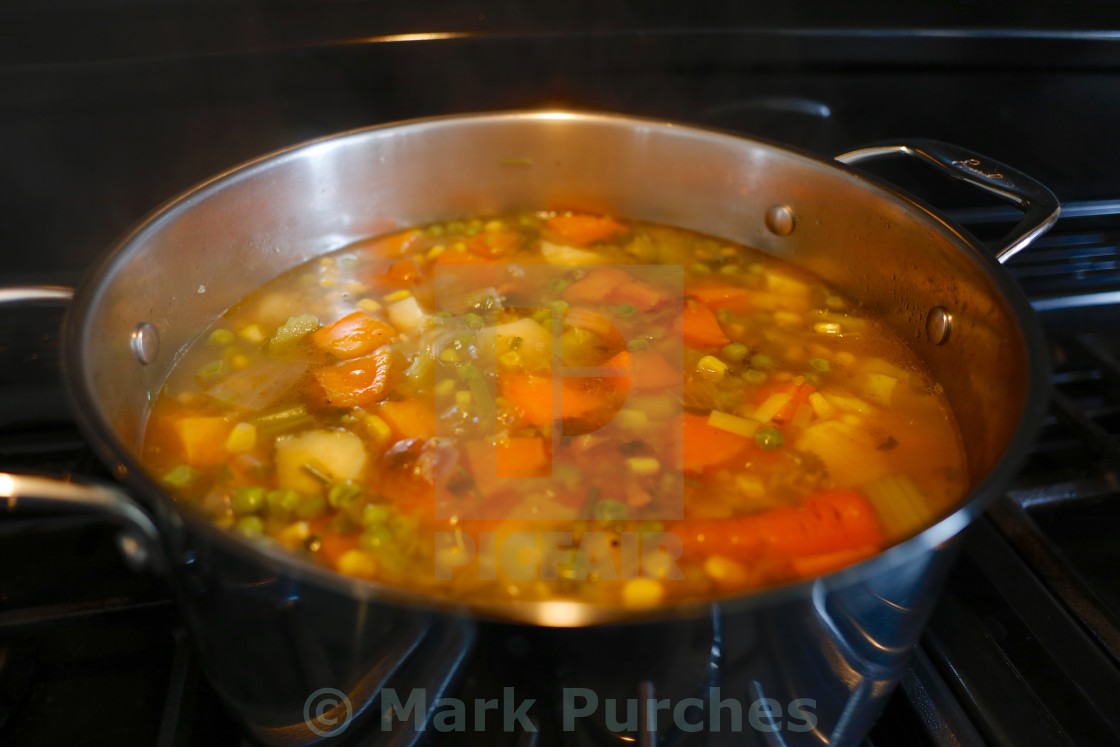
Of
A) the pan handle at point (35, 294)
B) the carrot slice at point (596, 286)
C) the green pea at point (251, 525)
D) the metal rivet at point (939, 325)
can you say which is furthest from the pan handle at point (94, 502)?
the metal rivet at point (939, 325)

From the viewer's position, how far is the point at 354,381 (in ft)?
5.80

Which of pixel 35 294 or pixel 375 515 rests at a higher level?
pixel 35 294

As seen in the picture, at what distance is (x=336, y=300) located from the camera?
6.61 feet

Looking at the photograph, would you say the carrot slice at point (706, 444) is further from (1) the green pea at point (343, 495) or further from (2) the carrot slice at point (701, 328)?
(1) the green pea at point (343, 495)

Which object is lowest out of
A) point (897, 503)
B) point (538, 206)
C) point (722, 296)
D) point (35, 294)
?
point (897, 503)

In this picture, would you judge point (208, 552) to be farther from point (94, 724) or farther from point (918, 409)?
point (918, 409)

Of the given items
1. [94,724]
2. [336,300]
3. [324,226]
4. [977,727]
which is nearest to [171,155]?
[324,226]

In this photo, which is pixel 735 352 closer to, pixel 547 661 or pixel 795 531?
pixel 795 531

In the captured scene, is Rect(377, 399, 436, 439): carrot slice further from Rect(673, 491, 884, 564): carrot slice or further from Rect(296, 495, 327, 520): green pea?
Rect(673, 491, 884, 564): carrot slice

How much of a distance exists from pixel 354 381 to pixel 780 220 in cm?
108

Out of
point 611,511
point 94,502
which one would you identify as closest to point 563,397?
point 611,511

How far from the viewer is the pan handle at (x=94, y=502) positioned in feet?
3.19

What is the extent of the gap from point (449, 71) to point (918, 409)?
1430 millimetres

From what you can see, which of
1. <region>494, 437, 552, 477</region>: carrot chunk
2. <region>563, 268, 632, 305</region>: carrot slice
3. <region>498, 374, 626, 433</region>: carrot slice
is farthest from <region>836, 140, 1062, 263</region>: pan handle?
<region>494, 437, 552, 477</region>: carrot chunk
